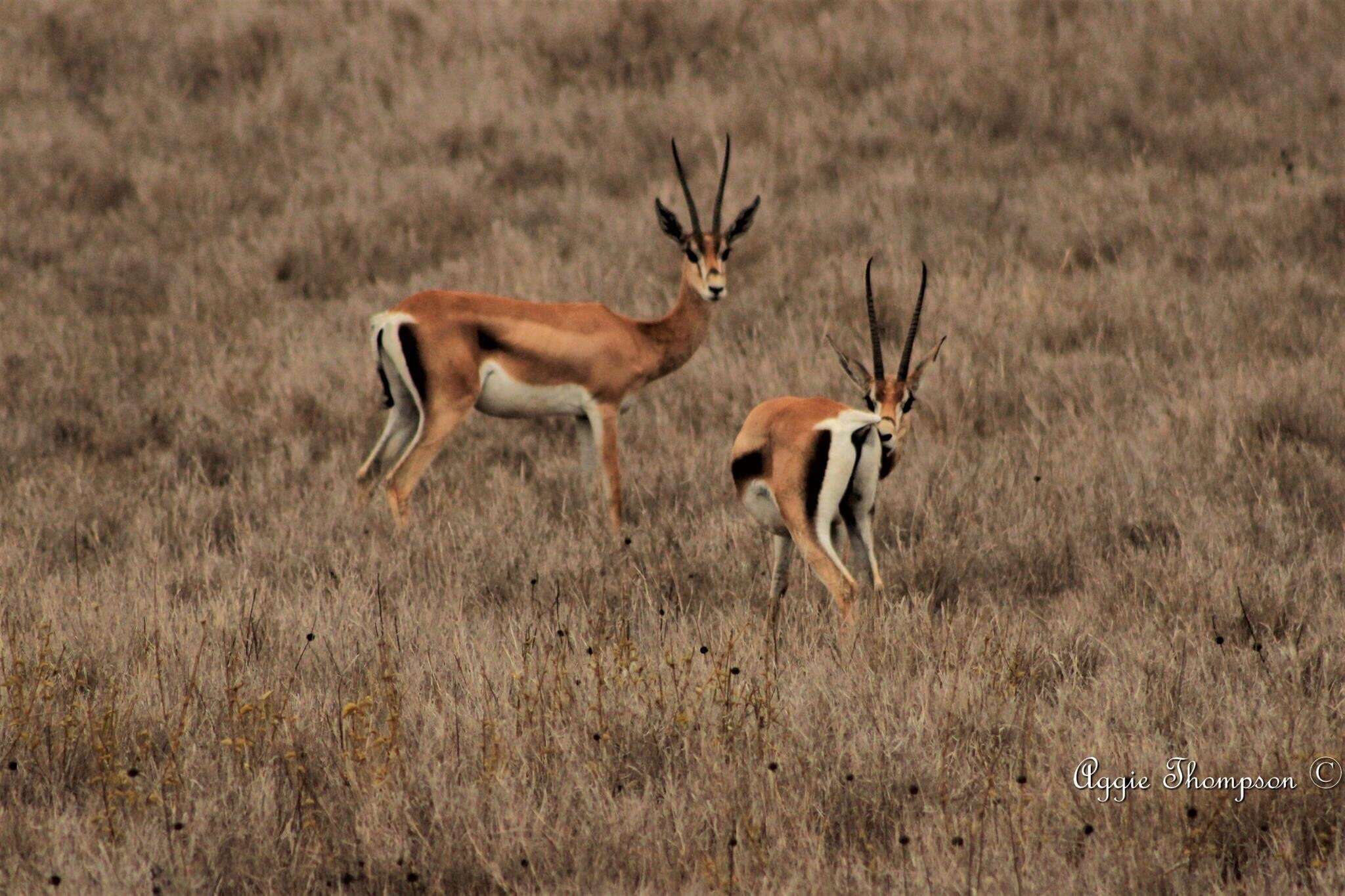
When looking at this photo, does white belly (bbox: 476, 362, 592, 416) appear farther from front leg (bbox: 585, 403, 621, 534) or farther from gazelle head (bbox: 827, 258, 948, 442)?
gazelle head (bbox: 827, 258, 948, 442)

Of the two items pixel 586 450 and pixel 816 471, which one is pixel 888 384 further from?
pixel 586 450

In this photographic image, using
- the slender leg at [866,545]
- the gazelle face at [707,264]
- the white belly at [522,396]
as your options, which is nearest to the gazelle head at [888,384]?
the slender leg at [866,545]

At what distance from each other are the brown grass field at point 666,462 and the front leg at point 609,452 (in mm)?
173

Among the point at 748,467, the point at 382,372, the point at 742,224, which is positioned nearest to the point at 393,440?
the point at 382,372

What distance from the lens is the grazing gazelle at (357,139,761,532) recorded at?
7.52 meters

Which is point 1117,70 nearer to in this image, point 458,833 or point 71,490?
point 71,490

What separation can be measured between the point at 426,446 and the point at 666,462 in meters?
1.41

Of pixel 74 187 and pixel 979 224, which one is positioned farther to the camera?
pixel 74 187

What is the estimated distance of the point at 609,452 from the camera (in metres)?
7.61

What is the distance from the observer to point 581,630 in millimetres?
5473

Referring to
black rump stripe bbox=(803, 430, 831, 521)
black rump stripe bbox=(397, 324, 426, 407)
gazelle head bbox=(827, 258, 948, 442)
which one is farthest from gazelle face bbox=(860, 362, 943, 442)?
black rump stripe bbox=(397, 324, 426, 407)

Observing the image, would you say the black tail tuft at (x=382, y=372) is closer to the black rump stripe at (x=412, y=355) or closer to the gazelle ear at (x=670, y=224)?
the black rump stripe at (x=412, y=355)

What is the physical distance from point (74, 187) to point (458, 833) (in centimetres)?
1159

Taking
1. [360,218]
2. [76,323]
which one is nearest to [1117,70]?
[360,218]
